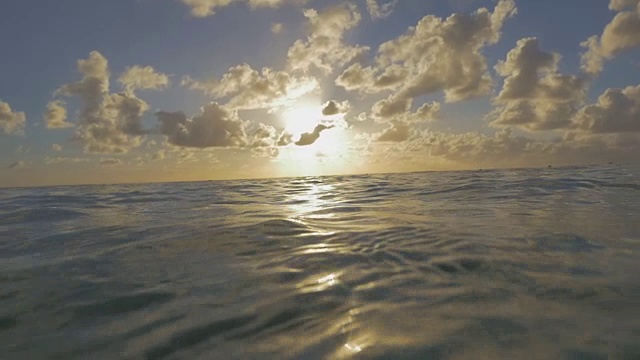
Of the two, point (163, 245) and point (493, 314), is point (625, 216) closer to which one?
point (493, 314)

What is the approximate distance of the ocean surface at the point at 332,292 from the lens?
305 cm

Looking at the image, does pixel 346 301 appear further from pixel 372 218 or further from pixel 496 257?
pixel 372 218

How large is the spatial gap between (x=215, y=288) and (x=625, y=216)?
858 cm

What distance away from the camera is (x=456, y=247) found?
19.2ft

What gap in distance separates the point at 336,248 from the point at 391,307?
2.47 meters

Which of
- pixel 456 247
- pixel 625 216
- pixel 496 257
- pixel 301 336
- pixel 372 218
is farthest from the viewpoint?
pixel 372 218

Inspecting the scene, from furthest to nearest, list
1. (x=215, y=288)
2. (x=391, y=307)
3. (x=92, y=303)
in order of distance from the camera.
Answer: (x=215, y=288) < (x=92, y=303) < (x=391, y=307)

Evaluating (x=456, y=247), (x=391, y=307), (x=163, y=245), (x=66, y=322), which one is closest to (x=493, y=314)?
(x=391, y=307)

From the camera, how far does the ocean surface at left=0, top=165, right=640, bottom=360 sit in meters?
3.05

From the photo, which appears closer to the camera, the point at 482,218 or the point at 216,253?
the point at 216,253

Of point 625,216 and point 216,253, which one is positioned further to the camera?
point 625,216

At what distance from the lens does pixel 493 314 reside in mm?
3459

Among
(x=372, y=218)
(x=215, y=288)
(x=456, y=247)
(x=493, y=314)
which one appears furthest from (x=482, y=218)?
(x=215, y=288)

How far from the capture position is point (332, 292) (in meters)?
4.15
